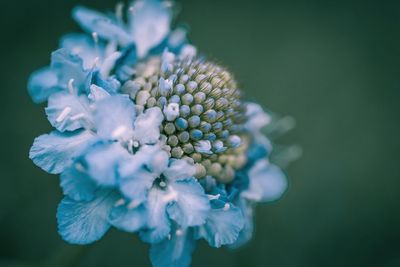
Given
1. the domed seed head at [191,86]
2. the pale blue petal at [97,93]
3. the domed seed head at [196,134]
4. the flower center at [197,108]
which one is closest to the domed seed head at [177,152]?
the flower center at [197,108]

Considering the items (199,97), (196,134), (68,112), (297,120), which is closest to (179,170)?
(196,134)

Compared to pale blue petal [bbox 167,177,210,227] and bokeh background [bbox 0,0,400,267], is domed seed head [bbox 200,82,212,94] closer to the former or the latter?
pale blue petal [bbox 167,177,210,227]

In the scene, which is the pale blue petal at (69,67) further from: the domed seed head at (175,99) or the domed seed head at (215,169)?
the domed seed head at (215,169)

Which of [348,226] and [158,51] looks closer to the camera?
[158,51]

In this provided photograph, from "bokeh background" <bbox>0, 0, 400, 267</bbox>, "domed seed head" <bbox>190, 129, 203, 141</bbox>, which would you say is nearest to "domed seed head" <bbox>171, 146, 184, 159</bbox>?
"domed seed head" <bbox>190, 129, 203, 141</bbox>

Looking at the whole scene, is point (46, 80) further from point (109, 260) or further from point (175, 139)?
point (109, 260)

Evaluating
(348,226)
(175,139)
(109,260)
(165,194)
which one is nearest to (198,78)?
(175,139)
